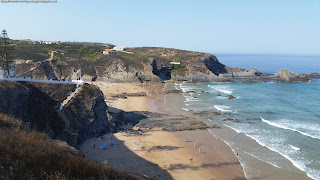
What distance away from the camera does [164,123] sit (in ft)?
116

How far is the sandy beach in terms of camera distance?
72.3 ft

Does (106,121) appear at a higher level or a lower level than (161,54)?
lower

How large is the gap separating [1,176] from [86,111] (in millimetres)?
21756

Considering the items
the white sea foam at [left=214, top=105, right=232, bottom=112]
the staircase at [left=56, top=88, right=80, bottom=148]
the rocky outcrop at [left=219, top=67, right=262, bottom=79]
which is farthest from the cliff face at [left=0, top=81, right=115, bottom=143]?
the rocky outcrop at [left=219, top=67, right=262, bottom=79]

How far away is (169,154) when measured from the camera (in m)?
26.0

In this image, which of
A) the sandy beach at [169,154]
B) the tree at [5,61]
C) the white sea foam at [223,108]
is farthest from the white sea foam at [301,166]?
the tree at [5,61]

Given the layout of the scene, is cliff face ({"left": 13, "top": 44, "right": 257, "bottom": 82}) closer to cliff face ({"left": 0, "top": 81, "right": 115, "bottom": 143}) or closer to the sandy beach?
cliff face ({"left": 0, "top": 81, "right": 115, "bottom": 143})

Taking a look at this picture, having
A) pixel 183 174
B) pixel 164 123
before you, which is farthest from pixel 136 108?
pixel 183 174

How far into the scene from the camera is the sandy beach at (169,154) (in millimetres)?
22031

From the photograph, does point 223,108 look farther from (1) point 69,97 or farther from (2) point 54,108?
(2) point 54,108

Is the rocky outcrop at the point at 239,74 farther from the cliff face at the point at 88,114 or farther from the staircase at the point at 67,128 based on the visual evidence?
the staircase at the point at 67,128

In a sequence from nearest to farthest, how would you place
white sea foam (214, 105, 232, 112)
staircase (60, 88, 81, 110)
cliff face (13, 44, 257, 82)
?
staircase (60, 88, 81, 110), white sea foam (214, 105, 232, 112), cliff face (13, 44, 257, 82)

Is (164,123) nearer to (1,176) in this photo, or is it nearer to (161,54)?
(1,176)

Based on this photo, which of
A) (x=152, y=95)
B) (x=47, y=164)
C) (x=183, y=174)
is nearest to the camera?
(x=47, y=164)
